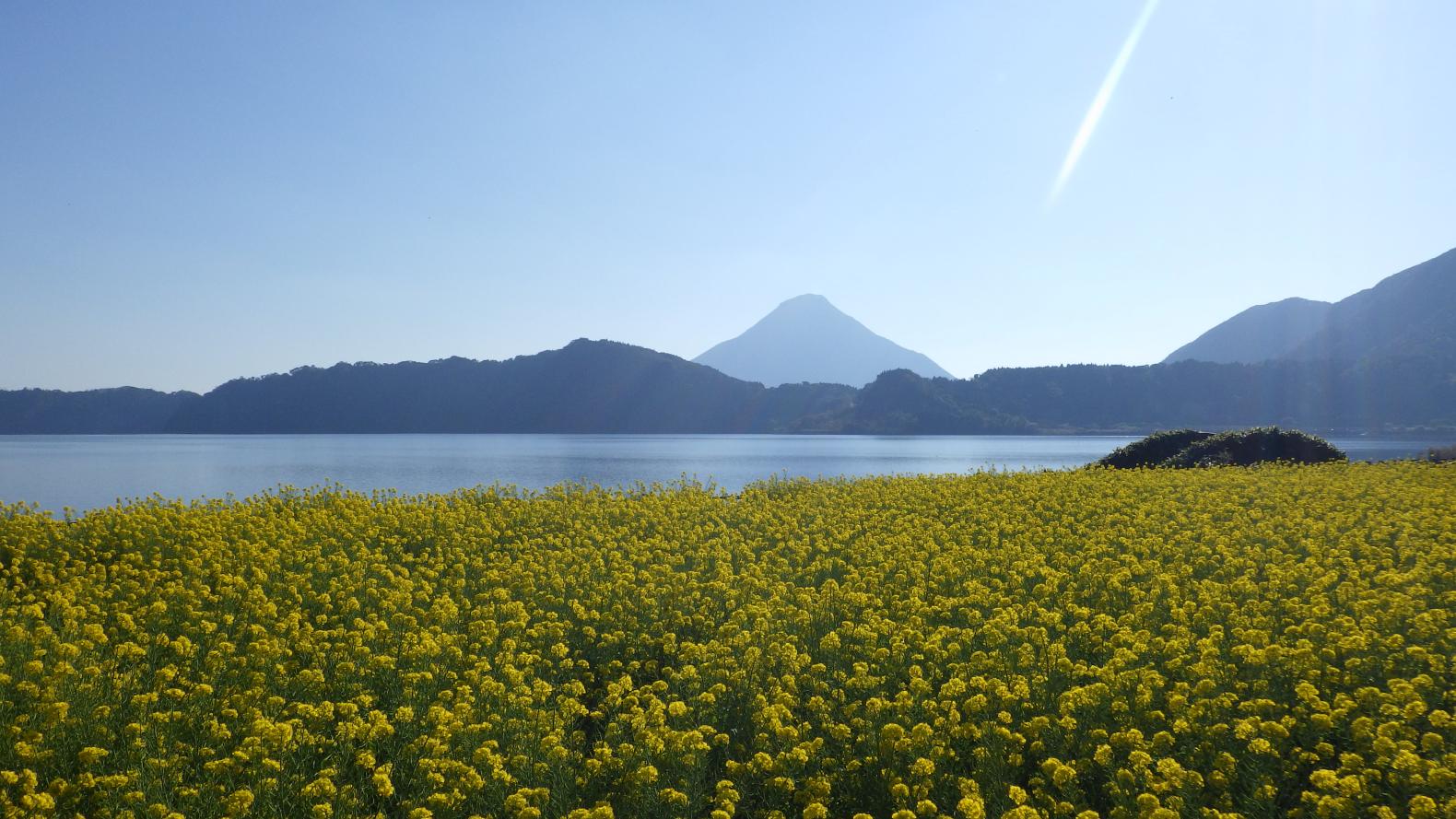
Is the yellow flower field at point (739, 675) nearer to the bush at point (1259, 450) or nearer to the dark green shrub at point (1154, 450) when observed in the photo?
the bush at point (1259, 450)

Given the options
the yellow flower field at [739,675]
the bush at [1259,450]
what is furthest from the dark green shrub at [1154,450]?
the yellow flower field at [739,675]

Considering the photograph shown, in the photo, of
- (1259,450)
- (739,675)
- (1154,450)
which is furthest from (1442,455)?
(739,675)

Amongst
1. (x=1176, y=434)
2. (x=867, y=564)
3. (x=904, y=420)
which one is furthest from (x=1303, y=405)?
(x=867, y=564)

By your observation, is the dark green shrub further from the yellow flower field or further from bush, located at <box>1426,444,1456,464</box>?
the yellow flower field

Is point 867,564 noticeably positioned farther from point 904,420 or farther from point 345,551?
point 904,420

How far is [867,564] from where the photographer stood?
10969 mm

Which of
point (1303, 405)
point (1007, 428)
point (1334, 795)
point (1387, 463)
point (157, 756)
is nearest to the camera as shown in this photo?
point (1334, 795)

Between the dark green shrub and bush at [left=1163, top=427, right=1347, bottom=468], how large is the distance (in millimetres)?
1235

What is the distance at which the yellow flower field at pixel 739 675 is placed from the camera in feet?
17.0

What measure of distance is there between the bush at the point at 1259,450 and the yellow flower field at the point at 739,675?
18375mm

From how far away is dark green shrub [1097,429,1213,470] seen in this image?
31891 millimetres

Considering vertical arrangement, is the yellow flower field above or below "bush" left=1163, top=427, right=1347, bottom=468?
below

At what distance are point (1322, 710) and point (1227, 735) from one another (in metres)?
0.71

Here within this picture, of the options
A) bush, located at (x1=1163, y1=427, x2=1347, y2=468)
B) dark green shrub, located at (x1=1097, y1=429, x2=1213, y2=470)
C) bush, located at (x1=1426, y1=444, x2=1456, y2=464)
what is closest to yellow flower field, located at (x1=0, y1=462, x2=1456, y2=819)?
bush, located at (x1=1163, y1=427, x2=1347, y2=468)
